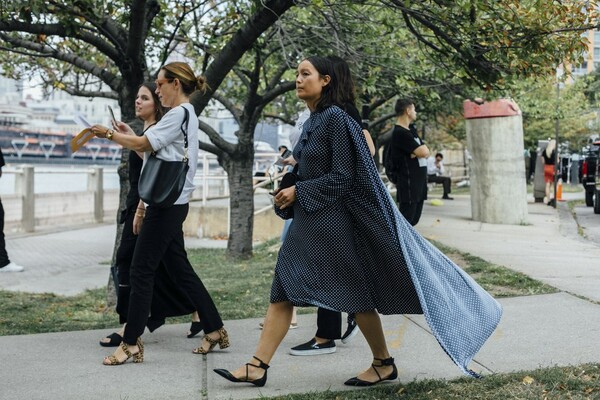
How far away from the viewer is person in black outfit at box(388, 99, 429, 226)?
26.8 ft

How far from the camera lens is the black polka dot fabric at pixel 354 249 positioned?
15.0ft

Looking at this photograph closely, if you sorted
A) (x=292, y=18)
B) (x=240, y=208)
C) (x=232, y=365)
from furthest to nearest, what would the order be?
1. (x=240, y=208)
2. (x=292, y=18)
3. (x=232, y=365)

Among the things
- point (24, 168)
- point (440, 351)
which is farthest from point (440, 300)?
point (24, 168)

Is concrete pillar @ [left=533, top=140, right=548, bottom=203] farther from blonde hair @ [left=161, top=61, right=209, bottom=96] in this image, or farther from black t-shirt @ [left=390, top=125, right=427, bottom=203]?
blonde hair @ [left=161, top=61, right=209, bottom=96]

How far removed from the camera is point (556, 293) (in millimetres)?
7688

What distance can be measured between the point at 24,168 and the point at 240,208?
8836 mm

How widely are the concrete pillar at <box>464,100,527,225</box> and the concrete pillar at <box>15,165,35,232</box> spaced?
1031 centimetres

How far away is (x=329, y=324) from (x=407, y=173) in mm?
3078

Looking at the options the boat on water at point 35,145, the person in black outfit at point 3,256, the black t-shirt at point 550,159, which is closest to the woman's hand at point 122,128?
the person in black outfit at point 3,256

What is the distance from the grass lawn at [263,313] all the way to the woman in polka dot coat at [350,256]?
0.32 metres

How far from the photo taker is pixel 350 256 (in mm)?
4613

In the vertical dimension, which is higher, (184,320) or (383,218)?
(383,218)

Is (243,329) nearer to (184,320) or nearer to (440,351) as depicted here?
(184,320)

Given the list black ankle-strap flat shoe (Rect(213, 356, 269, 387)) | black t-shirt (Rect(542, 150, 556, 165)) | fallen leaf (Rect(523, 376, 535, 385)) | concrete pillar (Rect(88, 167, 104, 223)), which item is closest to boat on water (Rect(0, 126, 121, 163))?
concrete pillar (Rect(88, 167, 104, 223))
